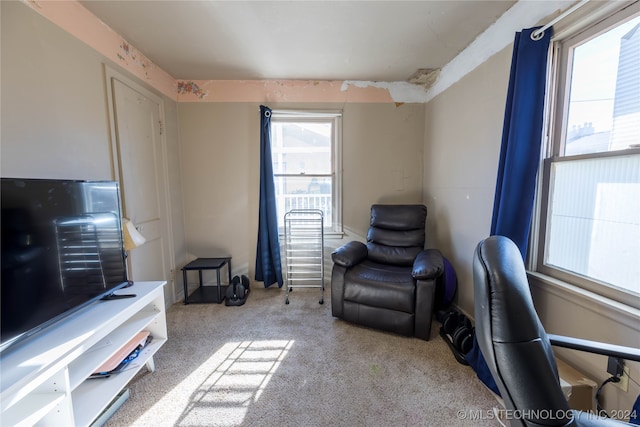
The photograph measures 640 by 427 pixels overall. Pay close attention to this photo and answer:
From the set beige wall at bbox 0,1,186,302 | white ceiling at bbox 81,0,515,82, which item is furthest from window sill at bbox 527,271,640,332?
beige wall at bbox 0,1,186,302

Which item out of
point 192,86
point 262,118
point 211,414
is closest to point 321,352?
point 211,414

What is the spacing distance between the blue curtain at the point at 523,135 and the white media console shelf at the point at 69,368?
2153 mm

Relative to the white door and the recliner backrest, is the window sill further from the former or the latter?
the white door

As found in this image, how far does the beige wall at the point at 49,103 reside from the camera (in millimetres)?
1138

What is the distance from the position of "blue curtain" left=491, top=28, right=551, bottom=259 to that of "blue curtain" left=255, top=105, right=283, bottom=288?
2053mm

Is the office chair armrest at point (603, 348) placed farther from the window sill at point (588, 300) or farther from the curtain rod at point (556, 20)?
the curtain rod at point (556, 20)

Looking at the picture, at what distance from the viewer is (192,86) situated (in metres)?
2.64

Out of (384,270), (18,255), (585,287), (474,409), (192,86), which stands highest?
(192,86)

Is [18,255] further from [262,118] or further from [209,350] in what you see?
[262,118]

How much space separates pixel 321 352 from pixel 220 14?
8.02ft

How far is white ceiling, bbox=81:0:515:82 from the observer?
1.54 meters

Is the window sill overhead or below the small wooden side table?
overhead

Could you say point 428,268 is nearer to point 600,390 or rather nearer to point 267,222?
point 600,390

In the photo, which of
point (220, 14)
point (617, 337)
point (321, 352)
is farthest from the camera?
point (321, 352)
